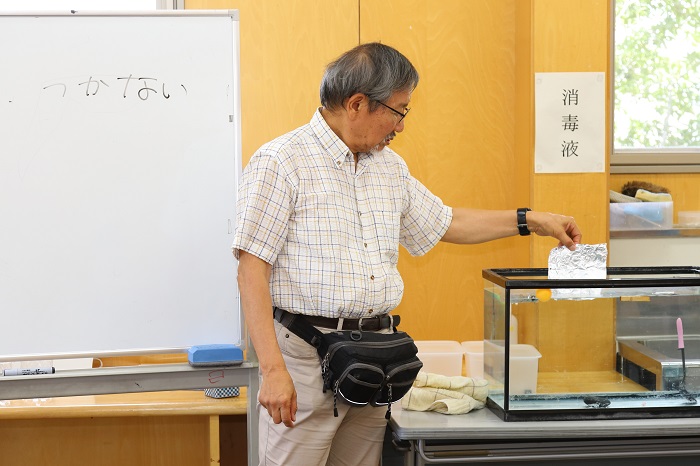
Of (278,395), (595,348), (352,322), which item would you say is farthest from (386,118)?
(595,348)

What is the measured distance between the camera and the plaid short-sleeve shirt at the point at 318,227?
1.86m

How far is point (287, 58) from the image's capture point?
3.22m

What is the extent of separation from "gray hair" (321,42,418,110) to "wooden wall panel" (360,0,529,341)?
4.54ft

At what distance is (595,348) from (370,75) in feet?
3.19

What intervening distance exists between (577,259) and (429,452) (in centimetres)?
65

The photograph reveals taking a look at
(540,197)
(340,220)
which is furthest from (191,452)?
(540,197)

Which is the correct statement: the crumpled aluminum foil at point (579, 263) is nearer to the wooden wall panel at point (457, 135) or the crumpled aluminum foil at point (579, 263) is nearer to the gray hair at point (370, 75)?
the gray hair at point (370, 75)

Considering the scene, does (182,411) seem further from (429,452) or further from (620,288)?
(620,288)

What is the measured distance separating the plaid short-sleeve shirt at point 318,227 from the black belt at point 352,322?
0.01 m

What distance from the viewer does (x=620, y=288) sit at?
216 centimetres

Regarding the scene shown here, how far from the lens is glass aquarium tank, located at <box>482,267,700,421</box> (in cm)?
214

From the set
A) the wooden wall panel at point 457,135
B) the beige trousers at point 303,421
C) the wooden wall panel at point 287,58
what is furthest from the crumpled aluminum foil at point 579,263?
the wooden wall panel at point 287,58

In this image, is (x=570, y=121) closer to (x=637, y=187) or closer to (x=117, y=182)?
(x=637, y=187)

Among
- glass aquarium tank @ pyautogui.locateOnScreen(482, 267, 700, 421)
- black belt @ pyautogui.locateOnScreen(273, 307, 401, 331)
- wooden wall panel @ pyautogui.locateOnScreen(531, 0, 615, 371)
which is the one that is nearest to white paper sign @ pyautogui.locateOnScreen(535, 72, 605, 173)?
wooden wall panel @ pyautogui.locateOnScreen(531, 0, 615, 371)
